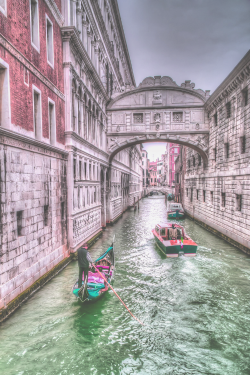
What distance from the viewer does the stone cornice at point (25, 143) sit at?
20.9 ft

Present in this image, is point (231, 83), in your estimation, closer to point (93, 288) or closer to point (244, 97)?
point (244, 97)

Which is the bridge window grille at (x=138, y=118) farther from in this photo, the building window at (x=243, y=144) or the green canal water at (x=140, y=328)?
the green canal water at (x=140, y=328)

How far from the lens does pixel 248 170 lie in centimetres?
1205

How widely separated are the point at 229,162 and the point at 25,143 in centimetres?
1132

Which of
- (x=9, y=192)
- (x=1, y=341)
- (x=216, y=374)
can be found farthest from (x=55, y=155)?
(x=216, y=374)

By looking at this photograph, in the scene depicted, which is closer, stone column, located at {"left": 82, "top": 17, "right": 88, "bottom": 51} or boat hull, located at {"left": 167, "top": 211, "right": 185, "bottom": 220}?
stone column, located at {"left": 82, "top": 17, "right": 88, "bottom": 51}

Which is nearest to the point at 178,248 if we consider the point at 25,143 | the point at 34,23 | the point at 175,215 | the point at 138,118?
the point at 25,143

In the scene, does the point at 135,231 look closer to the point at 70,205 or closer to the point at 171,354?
the point at 70,205

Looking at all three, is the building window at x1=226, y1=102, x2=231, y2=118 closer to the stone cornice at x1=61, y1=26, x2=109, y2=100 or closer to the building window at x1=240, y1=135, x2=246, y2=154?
the building window at x1=240, y1=135, x2=246, y2=154

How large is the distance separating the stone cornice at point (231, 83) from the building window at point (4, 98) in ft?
32.9

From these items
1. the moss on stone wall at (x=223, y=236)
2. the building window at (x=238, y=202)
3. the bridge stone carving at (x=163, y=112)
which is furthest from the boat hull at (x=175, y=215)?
the building window at (x=238, y=202)

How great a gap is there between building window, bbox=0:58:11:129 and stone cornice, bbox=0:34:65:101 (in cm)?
48

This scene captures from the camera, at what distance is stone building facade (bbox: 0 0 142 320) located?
6609 mm

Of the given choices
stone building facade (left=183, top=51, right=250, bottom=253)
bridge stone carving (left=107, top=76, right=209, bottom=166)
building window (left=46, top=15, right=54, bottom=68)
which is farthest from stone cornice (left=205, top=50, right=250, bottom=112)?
building window (left=46, top=15, right=54, bottom=68)
